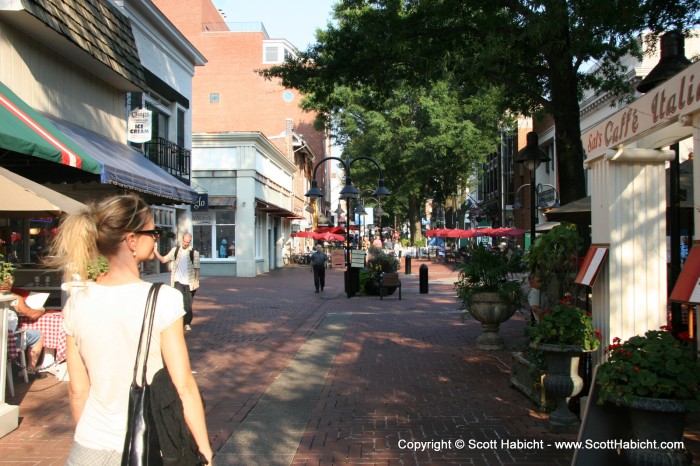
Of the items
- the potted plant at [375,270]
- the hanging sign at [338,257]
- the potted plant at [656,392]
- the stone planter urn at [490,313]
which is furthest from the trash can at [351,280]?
the hanging sign at [338,257]

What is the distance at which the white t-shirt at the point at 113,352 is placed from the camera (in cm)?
238

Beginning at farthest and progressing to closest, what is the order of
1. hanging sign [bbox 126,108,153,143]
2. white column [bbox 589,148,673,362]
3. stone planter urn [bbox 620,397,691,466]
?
hanging sign [bbox 126,108,153,143], white column [bbox 589,148,673,362], stone planter urn [bbox 620,397,691,466]

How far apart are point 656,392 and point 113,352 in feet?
9.22

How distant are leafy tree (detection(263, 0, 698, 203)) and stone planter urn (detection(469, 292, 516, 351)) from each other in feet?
7.58

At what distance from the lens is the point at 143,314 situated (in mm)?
2367

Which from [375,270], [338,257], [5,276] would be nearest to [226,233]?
[338,257]

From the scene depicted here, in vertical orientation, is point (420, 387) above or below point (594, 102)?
below

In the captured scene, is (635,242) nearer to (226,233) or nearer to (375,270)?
(375,270)

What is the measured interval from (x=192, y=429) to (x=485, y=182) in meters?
64.3

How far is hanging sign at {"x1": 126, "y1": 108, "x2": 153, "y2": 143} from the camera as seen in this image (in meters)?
14.4

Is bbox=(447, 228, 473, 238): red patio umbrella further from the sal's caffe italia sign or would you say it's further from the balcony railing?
the sal's caffe italia sign

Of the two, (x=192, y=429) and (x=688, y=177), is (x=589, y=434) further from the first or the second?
(x=688, y=177)

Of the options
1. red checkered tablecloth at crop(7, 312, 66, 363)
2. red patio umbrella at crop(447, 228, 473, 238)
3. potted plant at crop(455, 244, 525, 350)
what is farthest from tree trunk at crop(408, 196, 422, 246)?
red checkered tablecloth at crop(7, 312, 66, 363)

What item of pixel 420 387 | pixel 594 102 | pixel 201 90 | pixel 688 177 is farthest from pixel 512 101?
pixel 201 90
